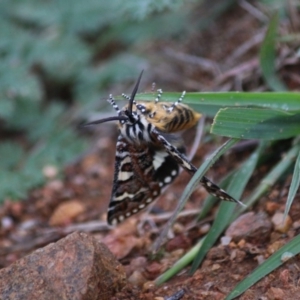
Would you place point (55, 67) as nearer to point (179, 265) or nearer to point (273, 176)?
point (273, 176)

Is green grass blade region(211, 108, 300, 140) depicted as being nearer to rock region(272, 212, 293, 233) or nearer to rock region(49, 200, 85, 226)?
rock region(272, 212, 293, 233)

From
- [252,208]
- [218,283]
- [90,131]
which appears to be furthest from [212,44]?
[218,283]

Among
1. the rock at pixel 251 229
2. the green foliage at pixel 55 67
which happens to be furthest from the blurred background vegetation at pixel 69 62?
the rock at pixel 251 229

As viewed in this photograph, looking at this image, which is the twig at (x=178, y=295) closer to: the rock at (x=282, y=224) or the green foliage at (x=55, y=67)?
the rock at (x=282, y=224)

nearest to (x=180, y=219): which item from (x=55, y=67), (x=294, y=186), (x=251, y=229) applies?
(x=251, y=229)

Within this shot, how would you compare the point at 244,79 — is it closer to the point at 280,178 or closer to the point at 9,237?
the point at 280,178
